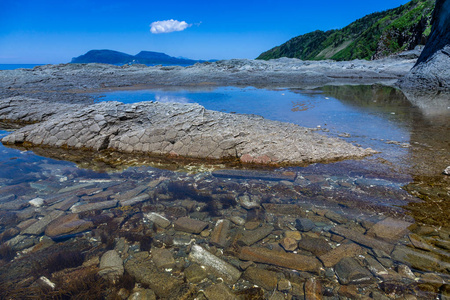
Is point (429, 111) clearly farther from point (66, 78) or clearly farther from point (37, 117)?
point (66, 78)

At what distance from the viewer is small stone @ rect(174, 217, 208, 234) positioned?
4547 mm

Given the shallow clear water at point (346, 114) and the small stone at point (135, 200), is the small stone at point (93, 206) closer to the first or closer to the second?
the small stone at point (135, 200)

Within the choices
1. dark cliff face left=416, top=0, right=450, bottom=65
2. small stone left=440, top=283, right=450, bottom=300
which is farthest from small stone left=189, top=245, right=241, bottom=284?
dark cliff face left=416, top=0, right=450, bottom=65

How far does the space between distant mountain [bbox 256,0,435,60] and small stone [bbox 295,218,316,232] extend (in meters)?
54.8

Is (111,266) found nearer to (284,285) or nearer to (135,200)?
(135,200)

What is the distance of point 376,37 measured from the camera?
6650 cm

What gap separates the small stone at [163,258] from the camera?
12.4 feet

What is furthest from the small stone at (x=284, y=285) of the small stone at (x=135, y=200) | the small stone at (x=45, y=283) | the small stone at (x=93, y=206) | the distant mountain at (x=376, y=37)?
the distant mountain at (x=376, y=37)

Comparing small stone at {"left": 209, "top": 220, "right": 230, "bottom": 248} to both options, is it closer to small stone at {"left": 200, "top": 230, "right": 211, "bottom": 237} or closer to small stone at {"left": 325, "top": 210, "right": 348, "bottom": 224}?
small stone at {"left": 200, "top": 230, "right": 211, "bottom": 237}

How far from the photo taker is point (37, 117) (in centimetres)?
1342

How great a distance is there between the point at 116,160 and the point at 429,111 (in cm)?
1519

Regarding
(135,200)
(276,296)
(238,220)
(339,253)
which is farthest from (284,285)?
(135,200)

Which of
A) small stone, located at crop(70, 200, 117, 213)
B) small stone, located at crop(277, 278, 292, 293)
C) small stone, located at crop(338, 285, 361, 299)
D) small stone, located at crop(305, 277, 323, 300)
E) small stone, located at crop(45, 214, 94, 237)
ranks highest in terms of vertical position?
small stone, located at crop(70, 200, 117, 213)

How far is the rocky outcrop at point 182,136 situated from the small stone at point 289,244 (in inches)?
129
